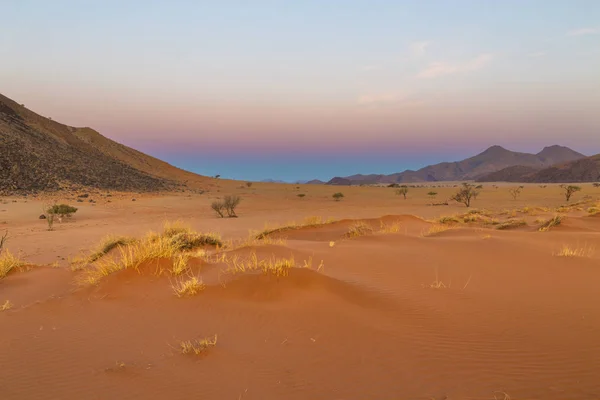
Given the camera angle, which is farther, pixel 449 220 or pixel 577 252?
pixel 449 220

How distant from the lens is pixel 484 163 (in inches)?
7013

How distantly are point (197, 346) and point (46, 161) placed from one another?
44.8 meters

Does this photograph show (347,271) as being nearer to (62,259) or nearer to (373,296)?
(373,296)

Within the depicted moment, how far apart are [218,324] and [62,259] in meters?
8.07

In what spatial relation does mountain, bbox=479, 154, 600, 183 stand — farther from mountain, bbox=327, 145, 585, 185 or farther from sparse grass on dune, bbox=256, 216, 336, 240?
sparse grass on dune, bbox=256, 216, 336, 240

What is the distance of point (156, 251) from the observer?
6793mm

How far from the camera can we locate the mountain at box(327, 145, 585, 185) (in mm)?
167875

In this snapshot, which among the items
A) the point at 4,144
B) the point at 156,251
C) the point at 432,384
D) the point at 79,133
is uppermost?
the point at 79,133

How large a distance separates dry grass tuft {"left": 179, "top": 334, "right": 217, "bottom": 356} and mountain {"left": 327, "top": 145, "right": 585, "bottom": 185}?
163 metres

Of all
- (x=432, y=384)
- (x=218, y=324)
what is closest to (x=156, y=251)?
(x=218, y=324)

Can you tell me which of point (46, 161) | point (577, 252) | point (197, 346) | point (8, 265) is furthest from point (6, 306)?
point (46, 161)

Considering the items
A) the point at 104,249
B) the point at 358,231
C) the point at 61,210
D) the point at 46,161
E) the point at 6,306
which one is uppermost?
the point at 46,161

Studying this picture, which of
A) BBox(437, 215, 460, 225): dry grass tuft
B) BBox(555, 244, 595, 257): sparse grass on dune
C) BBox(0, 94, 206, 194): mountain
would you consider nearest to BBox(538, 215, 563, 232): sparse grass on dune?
A: BBox(437, 215, 460, 225): dry grass tuft

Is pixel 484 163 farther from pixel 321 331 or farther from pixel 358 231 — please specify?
pixel 321 331
